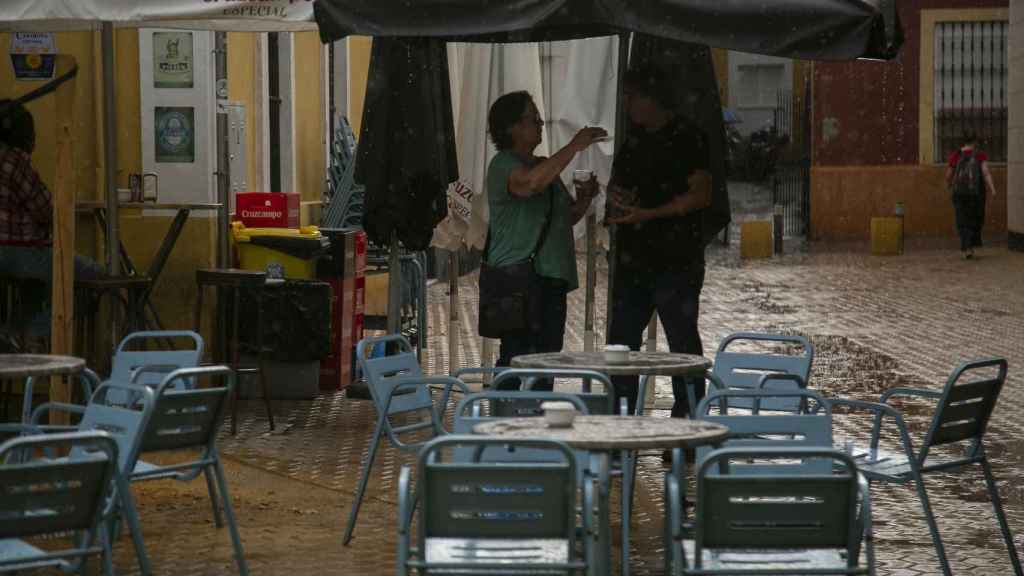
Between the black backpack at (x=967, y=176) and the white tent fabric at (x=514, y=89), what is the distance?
15.7 m

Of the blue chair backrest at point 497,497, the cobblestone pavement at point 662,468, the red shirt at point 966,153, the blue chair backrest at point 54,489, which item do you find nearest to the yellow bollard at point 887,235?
the red shirt at point 966,153

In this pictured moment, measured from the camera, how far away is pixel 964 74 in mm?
32844

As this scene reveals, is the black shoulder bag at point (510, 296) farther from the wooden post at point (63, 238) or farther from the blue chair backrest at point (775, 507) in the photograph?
the blue chair backrest at point (775, 507)

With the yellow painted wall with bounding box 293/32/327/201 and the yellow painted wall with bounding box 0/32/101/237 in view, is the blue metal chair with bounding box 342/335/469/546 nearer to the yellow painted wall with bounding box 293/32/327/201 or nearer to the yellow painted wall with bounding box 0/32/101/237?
the yellow painted wall with bounding box 0/32/101/237

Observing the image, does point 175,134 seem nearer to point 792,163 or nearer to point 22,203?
point 22,203

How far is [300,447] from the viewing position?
974 centimetres

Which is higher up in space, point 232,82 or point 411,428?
point 232,82

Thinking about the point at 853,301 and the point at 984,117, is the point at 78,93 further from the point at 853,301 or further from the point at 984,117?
the point at 984,117

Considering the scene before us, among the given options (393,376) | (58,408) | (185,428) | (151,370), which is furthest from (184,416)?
(393,376)

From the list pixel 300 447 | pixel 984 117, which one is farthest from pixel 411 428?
pixel 984 117

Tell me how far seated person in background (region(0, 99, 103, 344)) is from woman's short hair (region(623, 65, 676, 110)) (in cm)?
334

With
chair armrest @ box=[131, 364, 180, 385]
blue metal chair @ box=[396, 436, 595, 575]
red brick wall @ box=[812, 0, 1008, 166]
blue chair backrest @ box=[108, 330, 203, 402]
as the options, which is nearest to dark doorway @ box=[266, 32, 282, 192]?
blue chair backrest @ box=[108, 330, 203, 402]

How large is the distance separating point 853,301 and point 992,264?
583cm

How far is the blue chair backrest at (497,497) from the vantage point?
4520 mm
